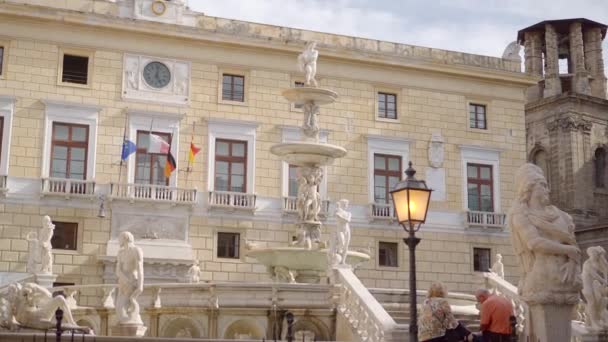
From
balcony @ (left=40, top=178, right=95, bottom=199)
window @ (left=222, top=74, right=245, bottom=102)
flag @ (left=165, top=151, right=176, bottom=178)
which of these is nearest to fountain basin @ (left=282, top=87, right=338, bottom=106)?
flag @ (left=165, top=151, right=176, bottom=178)

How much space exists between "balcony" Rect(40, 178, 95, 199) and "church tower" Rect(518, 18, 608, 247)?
22.9 m

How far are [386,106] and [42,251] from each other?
46.6 ft

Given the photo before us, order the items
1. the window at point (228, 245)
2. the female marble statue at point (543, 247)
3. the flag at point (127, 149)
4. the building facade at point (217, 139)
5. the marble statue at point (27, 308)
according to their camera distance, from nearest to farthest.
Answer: the female marble statue at point (543, 247)
the marble statue at point (27, 308)
the flag at point (127, 149)
the building facade at point (217, 139)
the window at point (228, 245)

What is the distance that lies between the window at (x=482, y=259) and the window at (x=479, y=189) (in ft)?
5.23

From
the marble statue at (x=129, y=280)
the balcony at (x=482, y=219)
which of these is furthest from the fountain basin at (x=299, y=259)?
the balcony at (x=482, y=219)

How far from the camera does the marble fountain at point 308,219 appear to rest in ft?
64.3

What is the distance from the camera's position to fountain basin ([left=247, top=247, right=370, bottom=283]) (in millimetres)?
19594

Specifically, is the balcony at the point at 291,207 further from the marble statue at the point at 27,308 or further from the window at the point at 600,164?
the window at the point at 600,164

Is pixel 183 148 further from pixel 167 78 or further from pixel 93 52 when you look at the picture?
pixel 93 52

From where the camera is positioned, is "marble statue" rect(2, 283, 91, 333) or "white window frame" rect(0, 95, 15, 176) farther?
"white window frame" rect(0, 95, 15, 176)

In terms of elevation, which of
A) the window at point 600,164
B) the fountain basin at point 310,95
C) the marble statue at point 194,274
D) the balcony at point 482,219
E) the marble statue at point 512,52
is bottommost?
the marble statue at point 194,274

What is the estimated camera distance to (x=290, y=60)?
31.4 m

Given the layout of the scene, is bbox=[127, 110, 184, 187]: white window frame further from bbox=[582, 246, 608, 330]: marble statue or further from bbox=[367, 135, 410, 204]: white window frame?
bbox=[582, 246, 608, 330]: marble statue

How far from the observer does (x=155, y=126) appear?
29.2m
